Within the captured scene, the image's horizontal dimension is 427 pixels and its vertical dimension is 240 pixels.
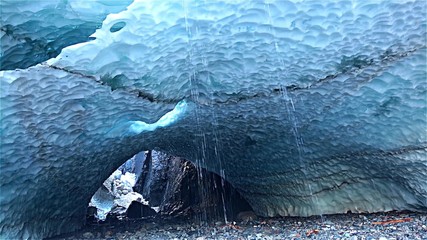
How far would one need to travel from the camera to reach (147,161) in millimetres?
9516

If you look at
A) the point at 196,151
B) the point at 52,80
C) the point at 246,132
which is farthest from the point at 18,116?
the point at 196,151

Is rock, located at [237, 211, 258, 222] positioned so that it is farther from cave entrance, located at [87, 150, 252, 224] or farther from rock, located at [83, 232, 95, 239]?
rock, located at [83, 232, 95, 239]

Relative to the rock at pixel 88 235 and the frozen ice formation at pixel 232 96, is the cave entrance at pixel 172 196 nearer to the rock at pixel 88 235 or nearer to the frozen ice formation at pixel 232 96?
the rock at pixel 88 235

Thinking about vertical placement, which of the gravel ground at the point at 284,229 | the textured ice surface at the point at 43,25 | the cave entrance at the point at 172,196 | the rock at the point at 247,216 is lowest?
the gravel ground at the point at 284,229

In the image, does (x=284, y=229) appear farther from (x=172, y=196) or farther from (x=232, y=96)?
(x=172, y=196)

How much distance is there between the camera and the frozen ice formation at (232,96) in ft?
9.11

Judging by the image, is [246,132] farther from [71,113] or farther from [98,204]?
[98,204]

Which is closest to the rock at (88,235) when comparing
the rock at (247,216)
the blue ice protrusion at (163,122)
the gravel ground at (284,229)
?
the gravel ground at (284,229)

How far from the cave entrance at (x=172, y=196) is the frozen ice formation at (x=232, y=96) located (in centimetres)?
212

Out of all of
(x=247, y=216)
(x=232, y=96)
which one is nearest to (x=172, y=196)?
(x=247, y=216)

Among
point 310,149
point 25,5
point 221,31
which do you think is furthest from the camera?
point 310,149

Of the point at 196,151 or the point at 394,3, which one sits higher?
the point at 394,3

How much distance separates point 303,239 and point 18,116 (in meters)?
2.47

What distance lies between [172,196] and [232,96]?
4.18 m
